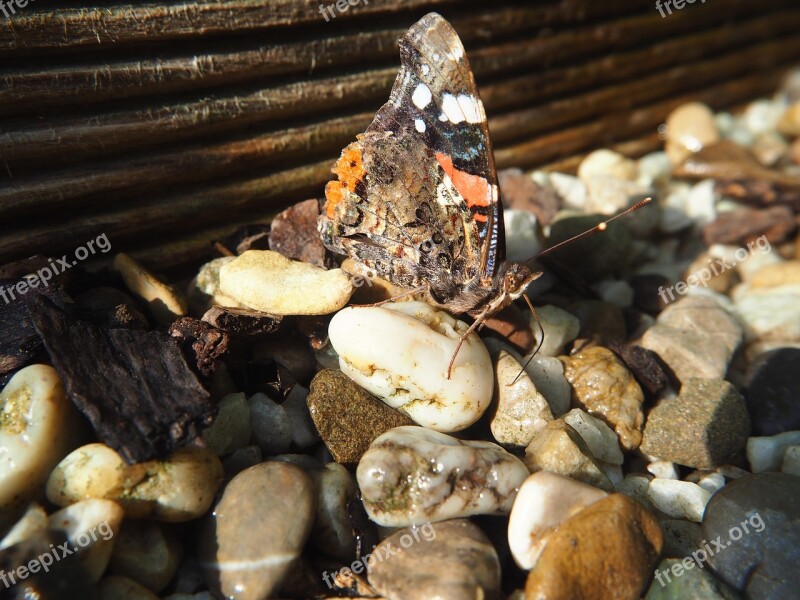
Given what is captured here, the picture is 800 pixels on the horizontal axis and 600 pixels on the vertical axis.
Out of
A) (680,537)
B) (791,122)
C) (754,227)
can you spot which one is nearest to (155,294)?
(680,537)

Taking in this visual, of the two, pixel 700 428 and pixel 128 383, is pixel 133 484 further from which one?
pixel 700 428

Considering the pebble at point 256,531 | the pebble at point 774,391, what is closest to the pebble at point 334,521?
the pebble at point 256,531

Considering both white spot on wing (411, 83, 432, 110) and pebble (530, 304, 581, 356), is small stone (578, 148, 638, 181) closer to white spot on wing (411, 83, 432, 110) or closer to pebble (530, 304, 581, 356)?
pebble (530, 304, 581, 356)

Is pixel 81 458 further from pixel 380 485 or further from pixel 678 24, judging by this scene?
pixel 678 24

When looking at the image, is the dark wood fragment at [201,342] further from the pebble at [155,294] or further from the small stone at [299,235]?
the small stone at [299,235]

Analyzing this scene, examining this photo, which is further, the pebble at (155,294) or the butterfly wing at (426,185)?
the pebble at (155,294)

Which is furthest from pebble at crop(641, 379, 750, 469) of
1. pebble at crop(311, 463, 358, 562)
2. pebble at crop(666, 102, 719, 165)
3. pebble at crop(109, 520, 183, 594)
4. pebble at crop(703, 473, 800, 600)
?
pebble at crop(666, 102, 719, 165)
